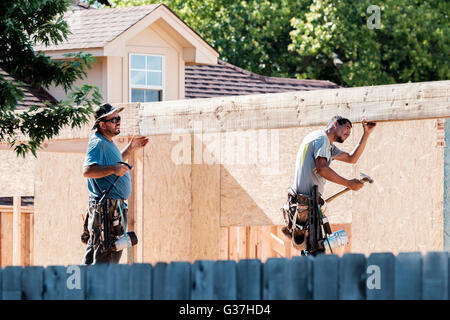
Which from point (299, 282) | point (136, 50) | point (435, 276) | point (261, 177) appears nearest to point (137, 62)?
point (136, 50)

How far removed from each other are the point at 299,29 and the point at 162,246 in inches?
674

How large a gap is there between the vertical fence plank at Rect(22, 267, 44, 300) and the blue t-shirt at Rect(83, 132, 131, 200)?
2554 mm

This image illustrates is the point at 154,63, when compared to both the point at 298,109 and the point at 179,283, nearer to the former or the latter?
the point at 298,109

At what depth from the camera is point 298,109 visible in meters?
9.31

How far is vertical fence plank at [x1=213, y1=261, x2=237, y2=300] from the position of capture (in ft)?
15.6

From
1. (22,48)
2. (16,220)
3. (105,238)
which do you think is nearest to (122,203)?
(105,238)

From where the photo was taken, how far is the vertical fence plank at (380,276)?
4.66 m

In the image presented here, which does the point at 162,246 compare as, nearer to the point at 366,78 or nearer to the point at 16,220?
the point at 16,220

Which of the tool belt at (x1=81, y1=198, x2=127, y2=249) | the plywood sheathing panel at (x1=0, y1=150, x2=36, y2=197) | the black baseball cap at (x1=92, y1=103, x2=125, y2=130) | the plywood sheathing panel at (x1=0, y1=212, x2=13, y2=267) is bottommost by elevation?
the plywood sheathing panel at (x1=0, y1=212, x2=13, y2=267)

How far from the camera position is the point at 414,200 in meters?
9.86

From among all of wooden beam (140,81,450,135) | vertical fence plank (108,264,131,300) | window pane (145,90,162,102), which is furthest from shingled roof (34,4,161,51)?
vertical fence plank (108,264,131,300)

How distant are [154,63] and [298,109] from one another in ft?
27.9

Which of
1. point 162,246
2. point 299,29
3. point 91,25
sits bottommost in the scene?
point 162,246

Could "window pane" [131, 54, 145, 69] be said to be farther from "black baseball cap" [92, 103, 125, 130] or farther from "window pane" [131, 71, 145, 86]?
"black baseball cap" [92, 103, 125, 130]
